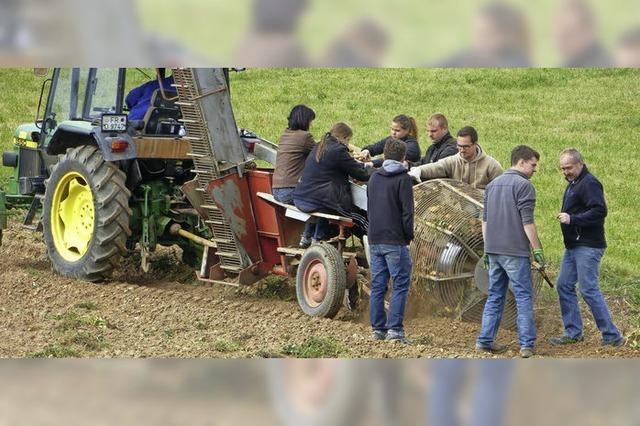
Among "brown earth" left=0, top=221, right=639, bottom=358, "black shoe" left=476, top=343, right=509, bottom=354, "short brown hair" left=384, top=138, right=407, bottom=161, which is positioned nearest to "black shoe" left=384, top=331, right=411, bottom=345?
"brown earth" left=0, top=221, right=639, bottom=358

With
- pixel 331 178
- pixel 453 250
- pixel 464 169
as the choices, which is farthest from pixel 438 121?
pixel 453 250

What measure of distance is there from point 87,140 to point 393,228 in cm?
396

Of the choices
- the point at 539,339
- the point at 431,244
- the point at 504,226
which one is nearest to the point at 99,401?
the point at 504,226

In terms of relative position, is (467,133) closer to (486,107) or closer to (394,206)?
(394,206)

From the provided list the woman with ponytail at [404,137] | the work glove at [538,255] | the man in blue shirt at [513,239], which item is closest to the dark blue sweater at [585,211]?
the work glove at [538,255]

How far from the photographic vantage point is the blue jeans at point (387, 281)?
7820 mm

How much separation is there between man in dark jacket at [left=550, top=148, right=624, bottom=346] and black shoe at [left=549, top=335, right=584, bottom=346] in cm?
23

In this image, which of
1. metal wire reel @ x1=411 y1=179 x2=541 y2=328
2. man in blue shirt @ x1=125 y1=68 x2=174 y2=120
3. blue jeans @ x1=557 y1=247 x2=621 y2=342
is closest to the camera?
blue jeans @ x1=557 y1=247 x2=621 y2=342

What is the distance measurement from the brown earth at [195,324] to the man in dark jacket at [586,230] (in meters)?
0.28

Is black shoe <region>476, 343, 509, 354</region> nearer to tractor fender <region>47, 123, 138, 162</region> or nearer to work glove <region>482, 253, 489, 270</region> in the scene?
work glove <region>482, 253, 489, 270</region>

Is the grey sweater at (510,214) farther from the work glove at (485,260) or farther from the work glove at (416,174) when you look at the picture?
the work glove at (416,174)

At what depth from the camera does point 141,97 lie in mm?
10094

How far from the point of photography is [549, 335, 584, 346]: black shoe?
→ 334 inches
